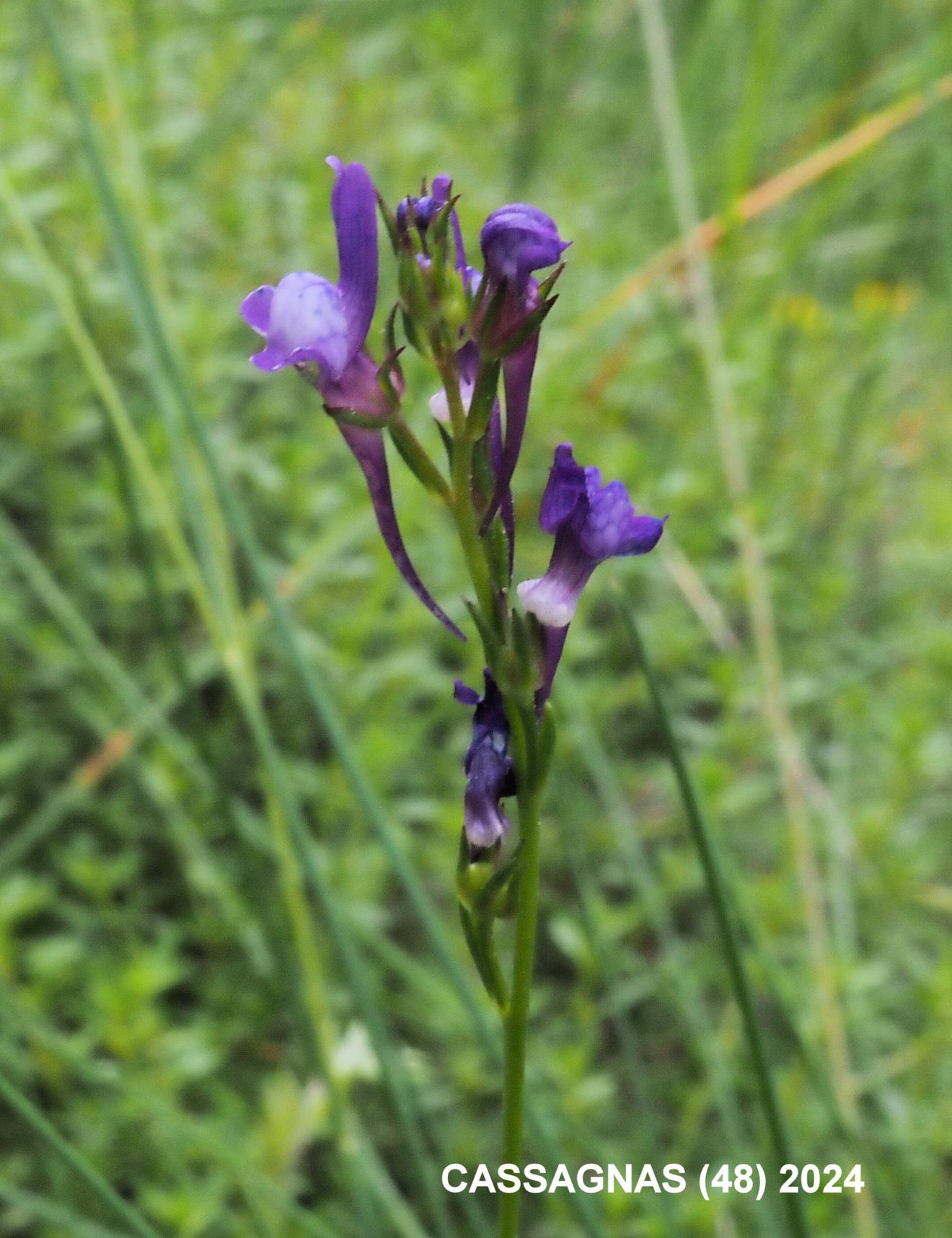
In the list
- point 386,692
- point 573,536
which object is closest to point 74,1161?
point 573,536

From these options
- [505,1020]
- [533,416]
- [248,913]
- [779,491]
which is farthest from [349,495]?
[505,1020]

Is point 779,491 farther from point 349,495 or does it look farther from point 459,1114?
point 459,1114

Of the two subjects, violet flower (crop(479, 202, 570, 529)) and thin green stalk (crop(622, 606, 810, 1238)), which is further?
thin green stalk (crop(622, 606, 810, 1238))

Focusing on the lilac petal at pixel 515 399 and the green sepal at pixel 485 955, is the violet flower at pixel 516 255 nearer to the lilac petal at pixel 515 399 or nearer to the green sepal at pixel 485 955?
the lilac petal at pixel 515 399

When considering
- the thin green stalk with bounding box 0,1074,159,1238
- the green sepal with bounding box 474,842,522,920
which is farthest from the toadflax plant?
the thin green stalk with bounding box 0,1074,159,1238

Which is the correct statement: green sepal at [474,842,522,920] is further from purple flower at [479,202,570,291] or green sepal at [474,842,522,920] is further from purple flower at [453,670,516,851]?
purple flower at [479,202,570,291]

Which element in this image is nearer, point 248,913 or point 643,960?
point 248,913

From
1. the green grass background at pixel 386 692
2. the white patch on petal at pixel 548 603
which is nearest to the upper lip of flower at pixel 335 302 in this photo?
the white patch on petal at pixel 548 603
